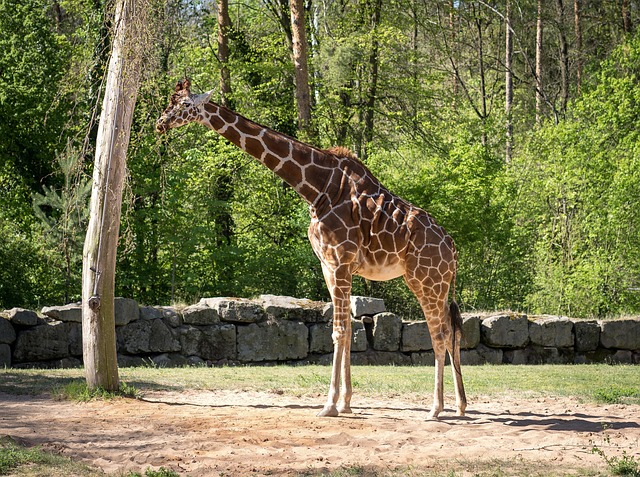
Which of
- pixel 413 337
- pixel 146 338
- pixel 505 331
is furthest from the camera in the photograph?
pixel 505 331

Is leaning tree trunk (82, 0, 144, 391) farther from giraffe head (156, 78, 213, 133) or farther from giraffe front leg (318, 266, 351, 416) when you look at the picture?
giraffe front leg (318, 266, 351, 416)

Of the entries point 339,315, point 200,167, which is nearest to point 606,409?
point 339,315

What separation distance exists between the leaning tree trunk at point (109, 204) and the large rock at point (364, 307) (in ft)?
24.0

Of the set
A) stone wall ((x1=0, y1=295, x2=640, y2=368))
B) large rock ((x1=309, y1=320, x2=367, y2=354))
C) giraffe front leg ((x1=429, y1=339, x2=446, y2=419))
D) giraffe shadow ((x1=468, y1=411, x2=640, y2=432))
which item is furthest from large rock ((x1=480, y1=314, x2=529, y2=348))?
giraffe front leg ((x1=429, y1=339, x2=446, y2=419))

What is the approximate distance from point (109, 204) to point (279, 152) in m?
2.16

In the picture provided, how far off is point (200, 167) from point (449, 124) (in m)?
9.28

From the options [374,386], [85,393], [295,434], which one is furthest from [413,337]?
[295,434]

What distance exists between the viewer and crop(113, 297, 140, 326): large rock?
49.5 ft

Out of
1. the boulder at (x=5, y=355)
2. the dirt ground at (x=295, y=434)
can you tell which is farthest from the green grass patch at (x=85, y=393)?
the boulder at (x=5, y=355)

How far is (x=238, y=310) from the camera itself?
1611 cm

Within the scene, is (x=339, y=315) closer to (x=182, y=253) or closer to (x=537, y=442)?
(x=537, y=442)

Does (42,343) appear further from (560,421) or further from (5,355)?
(560,421)

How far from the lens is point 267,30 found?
29.7 m

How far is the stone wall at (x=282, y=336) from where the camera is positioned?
14711 millimetres
